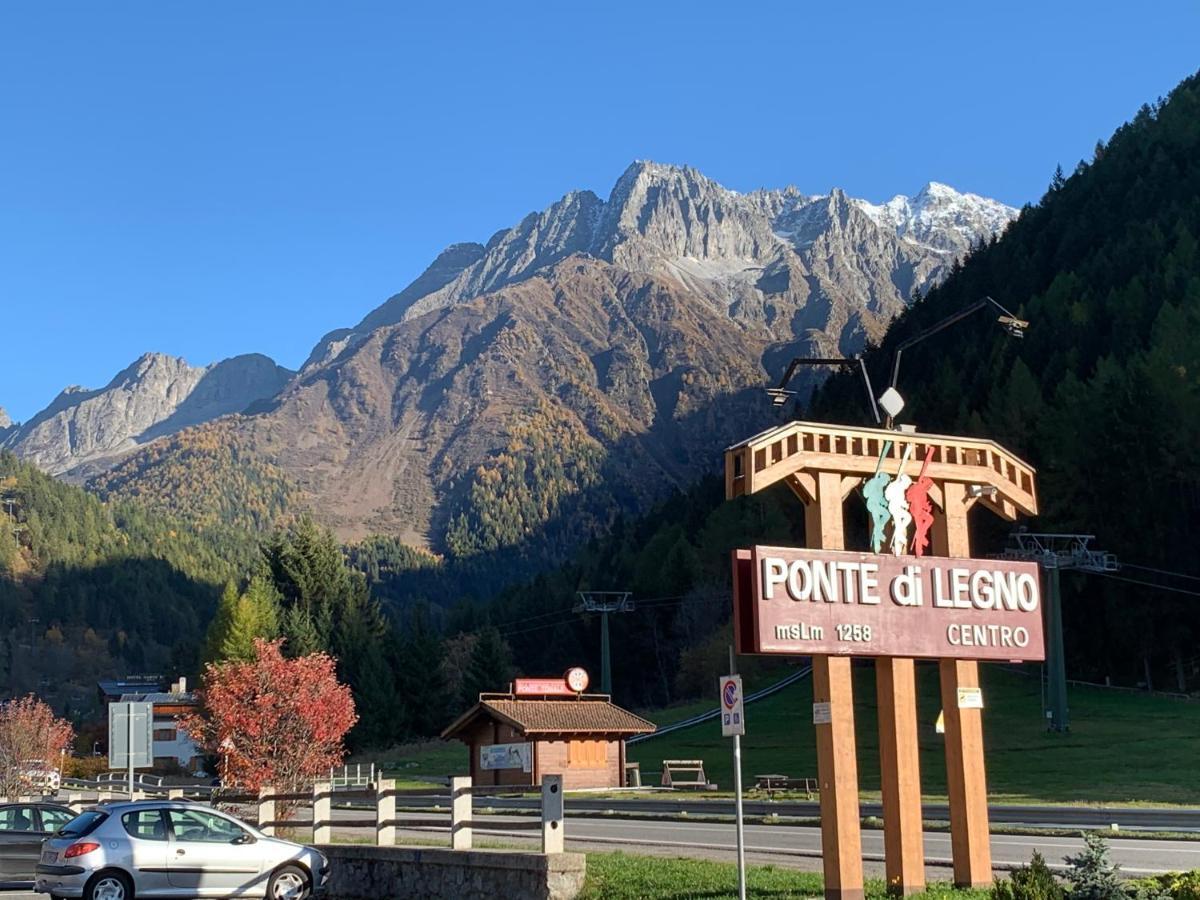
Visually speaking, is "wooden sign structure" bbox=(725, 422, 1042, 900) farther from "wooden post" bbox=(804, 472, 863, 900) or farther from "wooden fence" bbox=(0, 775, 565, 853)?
"wooden fence" bbox=(0, 775, 565, 853)

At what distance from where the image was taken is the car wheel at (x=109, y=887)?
20859 mm

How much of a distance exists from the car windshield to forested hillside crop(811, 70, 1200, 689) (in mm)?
68965

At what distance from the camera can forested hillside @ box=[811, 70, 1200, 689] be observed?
81.6 meters

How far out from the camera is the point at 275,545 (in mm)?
123625

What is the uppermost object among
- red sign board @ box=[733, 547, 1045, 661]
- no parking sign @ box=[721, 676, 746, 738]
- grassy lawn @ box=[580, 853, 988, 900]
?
red sign board @ box=[733, 547, 1045, 661]

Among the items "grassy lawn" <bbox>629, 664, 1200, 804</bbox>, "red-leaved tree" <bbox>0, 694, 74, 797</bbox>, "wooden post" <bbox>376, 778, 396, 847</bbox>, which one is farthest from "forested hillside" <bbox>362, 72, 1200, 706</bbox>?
"wooden post" <bbox>376, 778, 396, 847</bbox>

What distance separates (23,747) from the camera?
56656 mm

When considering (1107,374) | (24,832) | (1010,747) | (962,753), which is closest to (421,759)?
(1010,747)

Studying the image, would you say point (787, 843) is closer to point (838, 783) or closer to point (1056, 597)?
point (838, 783)

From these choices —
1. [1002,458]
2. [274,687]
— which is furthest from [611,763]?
[1002,458]

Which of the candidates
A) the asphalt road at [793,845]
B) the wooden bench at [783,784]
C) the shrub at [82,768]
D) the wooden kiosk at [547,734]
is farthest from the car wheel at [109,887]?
the shrub at [82,768]

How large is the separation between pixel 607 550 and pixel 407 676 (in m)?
55.0

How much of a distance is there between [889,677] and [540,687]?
3839 centimetres

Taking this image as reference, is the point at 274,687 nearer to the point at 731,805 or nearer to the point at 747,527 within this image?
the point at 731,805
